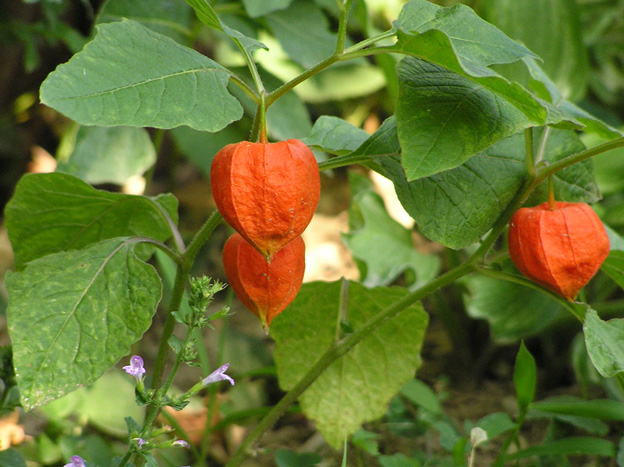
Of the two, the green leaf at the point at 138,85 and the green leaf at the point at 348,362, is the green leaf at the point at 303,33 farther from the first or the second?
the green leaf at the point at 138,85

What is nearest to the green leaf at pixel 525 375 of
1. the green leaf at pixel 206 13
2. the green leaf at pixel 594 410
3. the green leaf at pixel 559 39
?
the green leaf at pixel 594 410

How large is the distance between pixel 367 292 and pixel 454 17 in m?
0.50

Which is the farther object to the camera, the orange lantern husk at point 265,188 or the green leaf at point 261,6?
the green leaf at point 261,6

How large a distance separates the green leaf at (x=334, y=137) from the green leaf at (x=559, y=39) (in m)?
1.27

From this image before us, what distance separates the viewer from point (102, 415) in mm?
1296

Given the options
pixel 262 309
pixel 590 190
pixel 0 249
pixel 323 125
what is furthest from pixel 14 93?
pixel 590 190

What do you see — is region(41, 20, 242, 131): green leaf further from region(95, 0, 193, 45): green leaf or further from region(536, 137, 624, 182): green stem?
region(95, 0, 193, 45): green leaf

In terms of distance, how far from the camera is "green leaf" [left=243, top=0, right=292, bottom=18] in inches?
53.3

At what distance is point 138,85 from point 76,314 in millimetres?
277

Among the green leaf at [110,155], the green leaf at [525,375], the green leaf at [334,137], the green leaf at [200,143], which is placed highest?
the green leaf at [334,137]

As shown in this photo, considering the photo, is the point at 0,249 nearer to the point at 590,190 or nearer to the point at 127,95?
the point at 127,95

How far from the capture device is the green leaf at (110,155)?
4.69 ft

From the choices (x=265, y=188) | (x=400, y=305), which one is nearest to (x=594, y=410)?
(x=400, y=305)

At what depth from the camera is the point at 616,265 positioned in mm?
861
